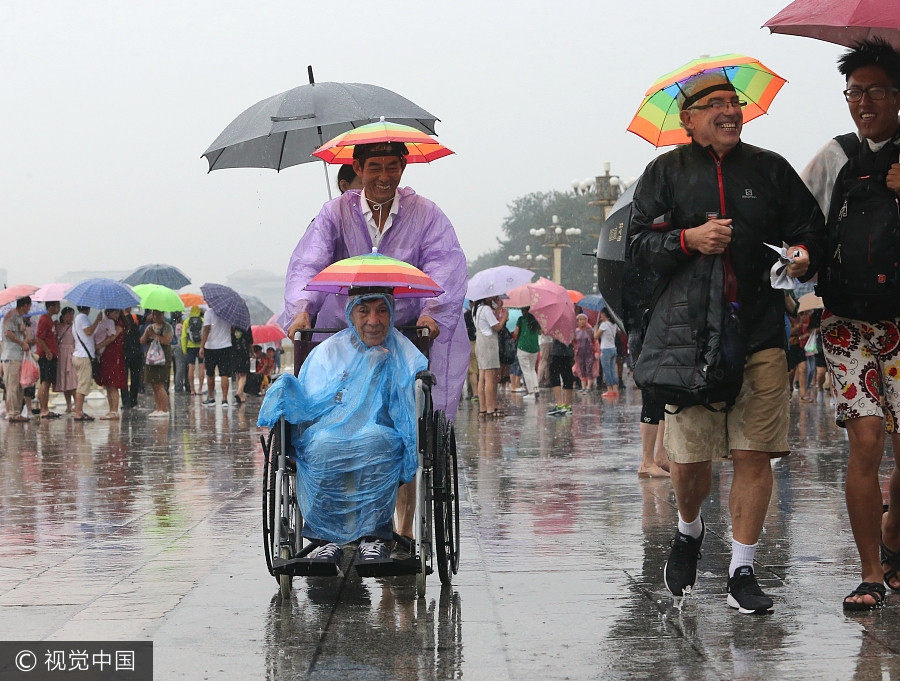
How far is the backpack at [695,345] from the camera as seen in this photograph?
476cm

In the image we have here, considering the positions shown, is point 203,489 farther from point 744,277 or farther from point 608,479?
point 744,277

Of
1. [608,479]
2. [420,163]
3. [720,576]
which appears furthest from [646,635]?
[608,479]

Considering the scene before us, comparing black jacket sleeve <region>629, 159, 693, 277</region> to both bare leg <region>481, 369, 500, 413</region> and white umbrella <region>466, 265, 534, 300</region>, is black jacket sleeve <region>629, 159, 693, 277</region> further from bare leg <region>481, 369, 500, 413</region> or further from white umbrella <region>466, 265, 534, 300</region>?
white umbrella <region>466, 265, 534, 300</region>

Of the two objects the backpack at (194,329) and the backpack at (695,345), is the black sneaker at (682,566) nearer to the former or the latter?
the backpack at (695,345)

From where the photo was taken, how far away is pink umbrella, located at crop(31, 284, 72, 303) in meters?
21.1

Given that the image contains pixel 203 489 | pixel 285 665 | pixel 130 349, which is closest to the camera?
pixel 285 665

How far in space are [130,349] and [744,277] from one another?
1625 cm

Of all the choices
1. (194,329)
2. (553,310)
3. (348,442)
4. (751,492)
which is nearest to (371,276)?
(348,442)

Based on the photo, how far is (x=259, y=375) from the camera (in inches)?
961

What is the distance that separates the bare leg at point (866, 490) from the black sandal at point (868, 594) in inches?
2.7

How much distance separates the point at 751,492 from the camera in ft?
16.2

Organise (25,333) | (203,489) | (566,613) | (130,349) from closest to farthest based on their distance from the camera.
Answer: (566,613) < (203,489) < (25,333) < (130,349)

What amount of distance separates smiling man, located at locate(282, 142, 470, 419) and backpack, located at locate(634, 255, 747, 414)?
4.86ft

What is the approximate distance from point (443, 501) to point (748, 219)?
5.39ft
